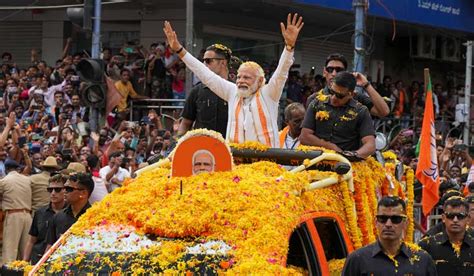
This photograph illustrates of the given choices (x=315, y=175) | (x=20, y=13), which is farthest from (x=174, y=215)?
(x=20, y=13)

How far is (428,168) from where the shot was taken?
46.0ft

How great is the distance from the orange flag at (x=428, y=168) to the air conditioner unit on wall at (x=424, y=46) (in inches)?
658

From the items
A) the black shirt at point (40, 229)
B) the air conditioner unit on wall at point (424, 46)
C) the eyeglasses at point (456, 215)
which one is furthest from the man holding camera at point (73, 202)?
the air conditioner unit on wall at point (424, 46)

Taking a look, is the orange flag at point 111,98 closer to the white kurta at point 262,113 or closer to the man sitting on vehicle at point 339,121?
the man sitting on vehicle at point 339,121

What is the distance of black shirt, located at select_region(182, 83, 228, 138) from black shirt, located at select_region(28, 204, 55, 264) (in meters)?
1.71

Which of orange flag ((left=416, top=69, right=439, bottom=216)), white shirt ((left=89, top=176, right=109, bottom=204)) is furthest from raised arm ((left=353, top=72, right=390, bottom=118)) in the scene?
white shirt ((left=89, top=176, right=109, bottom=204))

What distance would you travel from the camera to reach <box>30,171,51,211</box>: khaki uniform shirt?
50.2 feet

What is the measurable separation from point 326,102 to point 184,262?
3385 millimetres

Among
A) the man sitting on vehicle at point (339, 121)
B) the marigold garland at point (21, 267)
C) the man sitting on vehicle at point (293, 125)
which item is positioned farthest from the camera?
the man sitting on vehicle at point (293, 125)

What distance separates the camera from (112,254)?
698 cm

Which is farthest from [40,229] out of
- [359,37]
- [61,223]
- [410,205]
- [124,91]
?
[124,91]

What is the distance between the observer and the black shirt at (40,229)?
10578mm

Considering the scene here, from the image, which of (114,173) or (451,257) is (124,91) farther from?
(451,257)

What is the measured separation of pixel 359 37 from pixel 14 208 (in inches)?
212
